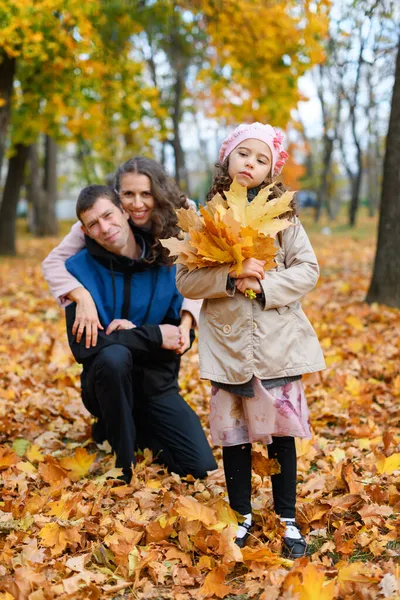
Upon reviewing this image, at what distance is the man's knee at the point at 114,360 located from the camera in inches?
128

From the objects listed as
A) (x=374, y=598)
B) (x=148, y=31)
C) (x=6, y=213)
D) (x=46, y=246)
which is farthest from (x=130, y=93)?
(x=374, y=598)

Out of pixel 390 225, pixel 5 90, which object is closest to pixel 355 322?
pixel 390 225

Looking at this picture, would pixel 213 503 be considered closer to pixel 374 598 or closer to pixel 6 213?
pixel 374 598

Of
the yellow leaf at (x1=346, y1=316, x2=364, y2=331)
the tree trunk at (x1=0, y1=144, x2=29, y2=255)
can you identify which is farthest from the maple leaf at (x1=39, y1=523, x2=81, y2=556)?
the tree trunk at (x1=0, y1=144, x2=29, y2=255)

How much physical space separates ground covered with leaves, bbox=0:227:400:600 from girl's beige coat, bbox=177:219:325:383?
16.8 inches

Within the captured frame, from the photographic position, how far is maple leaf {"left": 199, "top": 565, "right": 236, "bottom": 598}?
222cm

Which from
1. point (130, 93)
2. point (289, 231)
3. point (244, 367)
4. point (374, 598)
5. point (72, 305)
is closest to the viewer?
point (374, 598)

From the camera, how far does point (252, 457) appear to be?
2684 millimetres

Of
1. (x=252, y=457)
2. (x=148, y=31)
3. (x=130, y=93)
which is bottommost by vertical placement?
(x=252, y=457)

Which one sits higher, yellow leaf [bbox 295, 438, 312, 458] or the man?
the man

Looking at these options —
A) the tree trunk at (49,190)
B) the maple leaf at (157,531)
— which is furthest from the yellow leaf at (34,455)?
the tree trunk at (49,190)

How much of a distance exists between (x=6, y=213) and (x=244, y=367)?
12.6 m

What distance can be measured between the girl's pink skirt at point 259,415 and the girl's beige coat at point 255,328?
0.34ft

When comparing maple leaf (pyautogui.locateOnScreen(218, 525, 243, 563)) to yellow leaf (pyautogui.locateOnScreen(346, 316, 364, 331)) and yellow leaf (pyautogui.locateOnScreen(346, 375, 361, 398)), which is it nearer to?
yellow leaf (pyautogui.locateOnScreen(346, 375, 361, 398))
